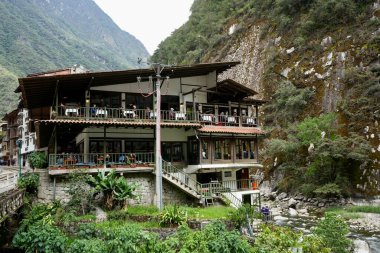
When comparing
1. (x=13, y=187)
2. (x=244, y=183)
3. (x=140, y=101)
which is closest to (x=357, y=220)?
(x=244, y=183)

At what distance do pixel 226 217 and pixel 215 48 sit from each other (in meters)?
64.7

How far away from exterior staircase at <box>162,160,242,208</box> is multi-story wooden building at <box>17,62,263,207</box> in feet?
0.28

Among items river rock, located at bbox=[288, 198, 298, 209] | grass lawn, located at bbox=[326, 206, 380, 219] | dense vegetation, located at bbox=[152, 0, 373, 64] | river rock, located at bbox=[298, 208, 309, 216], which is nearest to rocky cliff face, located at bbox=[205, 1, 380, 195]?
dense vegetation, located at bbox=[152, 0, 373, 64]

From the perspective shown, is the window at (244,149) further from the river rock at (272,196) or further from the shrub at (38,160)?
the river rock at (272,196)

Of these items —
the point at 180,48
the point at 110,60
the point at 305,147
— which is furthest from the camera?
the point at 110,60

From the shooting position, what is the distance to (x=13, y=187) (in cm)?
2328

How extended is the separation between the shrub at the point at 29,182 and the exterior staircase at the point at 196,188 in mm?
8483

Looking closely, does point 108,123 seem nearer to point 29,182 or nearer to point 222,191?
point 29,182

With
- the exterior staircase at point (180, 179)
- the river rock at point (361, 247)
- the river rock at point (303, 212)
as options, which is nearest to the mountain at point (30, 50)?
the river rock at point (303, 212)

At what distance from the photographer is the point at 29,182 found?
23656 millimetres

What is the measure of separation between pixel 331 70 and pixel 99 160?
39.3m

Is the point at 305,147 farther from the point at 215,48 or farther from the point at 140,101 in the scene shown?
the point at 215,48

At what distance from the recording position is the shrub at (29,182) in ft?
76.9

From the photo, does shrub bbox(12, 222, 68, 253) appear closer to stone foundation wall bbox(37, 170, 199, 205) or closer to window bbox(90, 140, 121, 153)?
stone foundation wall bbox(37, 170, 199, 205)
